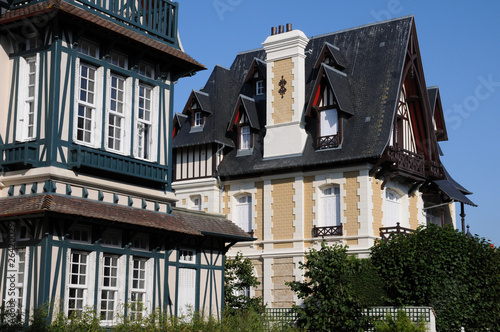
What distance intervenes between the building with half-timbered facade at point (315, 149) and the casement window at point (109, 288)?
12427mm

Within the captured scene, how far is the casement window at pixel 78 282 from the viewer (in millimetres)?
15500

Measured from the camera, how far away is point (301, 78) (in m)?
30.0

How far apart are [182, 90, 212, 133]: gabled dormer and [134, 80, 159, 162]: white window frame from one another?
1366cm

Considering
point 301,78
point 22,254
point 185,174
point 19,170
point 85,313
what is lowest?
point 85,313

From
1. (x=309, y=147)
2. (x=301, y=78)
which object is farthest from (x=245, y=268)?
(x=301, y=78)

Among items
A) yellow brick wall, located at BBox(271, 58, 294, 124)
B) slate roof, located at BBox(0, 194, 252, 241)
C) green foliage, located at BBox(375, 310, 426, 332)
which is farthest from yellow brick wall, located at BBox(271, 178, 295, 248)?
green foliage, located at BBox(375, 310, 426, 332)

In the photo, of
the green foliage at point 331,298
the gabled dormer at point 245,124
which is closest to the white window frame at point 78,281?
the green foliage at point 331,298

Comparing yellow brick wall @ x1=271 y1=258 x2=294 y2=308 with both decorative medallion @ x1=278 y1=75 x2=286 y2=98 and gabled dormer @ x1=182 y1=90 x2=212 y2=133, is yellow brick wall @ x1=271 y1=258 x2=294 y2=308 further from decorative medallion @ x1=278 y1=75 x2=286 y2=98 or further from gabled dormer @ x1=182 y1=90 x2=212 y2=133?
gabled dormer @ x1=182 y1=90 x2=212 y2=133

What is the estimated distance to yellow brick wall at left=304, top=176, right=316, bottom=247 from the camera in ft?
93.9

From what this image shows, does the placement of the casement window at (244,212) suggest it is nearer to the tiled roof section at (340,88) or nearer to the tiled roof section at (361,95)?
the tiled roof section at (361,95)

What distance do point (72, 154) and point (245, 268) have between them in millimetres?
11904

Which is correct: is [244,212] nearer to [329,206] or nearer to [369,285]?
[329,206]

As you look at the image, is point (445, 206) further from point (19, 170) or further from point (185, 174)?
point (19, 170)

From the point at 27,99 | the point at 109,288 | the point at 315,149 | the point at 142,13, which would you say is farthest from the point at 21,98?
the point at 315,149
